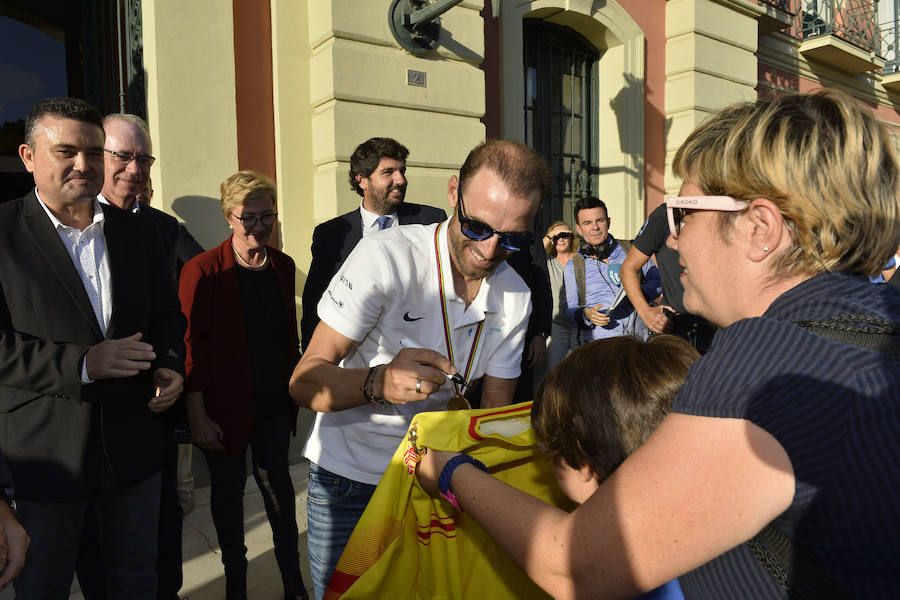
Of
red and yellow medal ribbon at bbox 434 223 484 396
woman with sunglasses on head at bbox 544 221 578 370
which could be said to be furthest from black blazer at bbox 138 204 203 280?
woman with sunglasses on head at bbox 544 221 578 370

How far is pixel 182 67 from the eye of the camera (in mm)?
4676

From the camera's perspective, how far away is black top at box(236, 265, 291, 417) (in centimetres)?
323

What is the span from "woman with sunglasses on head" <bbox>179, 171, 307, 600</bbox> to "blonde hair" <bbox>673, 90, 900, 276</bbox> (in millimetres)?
2622

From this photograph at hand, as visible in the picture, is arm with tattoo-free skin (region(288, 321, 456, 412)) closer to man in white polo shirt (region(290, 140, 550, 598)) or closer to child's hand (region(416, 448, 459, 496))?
man in white polo shirt (region(290, 140, 550, 598))

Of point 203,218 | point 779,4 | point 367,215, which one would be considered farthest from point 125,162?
point 779,4

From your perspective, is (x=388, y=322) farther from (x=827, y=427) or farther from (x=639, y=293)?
(x=639, y=293)

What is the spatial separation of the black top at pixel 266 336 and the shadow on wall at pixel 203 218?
158cm

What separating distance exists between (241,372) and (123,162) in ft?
3.89

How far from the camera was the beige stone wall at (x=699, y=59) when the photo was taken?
315 inches

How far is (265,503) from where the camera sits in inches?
126

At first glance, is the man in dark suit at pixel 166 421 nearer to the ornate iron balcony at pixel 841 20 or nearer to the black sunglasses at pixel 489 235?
the black sunglasses at pixel 489 235

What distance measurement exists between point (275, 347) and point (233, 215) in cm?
72

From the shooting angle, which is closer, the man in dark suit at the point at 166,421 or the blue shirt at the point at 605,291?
the man in dark suit at the point at 166,421

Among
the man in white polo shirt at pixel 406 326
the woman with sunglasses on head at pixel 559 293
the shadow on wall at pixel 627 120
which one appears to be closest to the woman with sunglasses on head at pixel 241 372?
the man in white polo shirt at pixel 406 326
